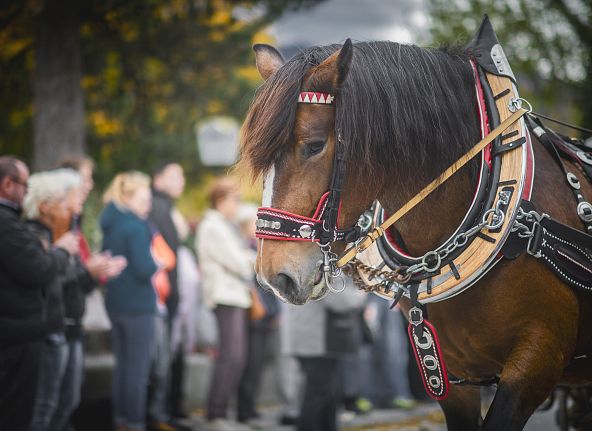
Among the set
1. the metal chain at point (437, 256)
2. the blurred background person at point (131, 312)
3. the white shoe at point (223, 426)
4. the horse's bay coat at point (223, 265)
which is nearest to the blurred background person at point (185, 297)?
the horse's bay coat at point (223, 265)

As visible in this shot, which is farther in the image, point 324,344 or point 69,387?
point 324,344

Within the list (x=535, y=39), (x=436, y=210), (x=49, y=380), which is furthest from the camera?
(x=535, y=39)

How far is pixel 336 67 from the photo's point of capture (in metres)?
2.69

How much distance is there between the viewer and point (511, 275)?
2.79m

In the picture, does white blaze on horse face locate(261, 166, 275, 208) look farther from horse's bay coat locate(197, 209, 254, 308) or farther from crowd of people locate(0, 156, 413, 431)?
horse's bay coat locate(197, 209, 254, 308)

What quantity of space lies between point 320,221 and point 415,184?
43 centimetres

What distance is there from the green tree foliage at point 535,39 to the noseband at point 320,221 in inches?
485

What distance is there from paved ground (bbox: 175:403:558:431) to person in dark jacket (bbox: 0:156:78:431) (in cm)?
275

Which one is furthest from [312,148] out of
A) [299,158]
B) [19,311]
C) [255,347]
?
[255,347]

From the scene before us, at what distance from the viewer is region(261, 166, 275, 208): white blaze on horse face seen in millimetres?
2713

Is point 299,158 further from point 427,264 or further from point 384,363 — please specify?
point 384,363

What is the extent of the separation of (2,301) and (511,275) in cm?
283

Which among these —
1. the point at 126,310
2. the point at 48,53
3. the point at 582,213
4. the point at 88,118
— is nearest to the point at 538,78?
the point at 88,118

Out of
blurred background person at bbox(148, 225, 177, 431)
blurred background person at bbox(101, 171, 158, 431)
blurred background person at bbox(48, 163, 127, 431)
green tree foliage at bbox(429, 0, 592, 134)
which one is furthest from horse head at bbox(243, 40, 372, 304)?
green tree foliage at bbox(429, 0, 592, 134)
